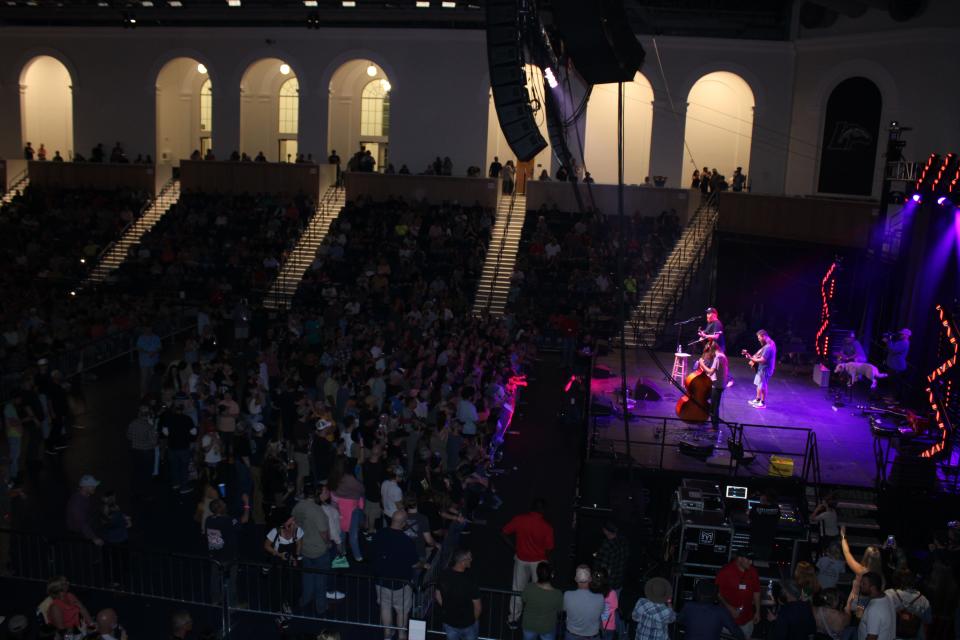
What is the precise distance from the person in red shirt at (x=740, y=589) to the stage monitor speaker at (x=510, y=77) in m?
4.17

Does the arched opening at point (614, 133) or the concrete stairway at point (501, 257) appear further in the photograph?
the arched opening at point (614, 133)

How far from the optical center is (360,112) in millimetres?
36969

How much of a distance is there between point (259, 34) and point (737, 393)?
2357 cm

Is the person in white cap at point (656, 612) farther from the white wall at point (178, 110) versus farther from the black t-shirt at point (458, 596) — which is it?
the white wall at point (178, 110)

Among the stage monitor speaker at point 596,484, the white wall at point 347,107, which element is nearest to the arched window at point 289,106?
the white wall at point 347,107

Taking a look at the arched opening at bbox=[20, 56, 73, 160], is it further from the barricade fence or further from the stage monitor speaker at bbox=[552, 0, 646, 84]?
the stage monitor speaker at bbox=[552, 0, 646, 84]

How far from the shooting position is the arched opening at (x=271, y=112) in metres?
36.2

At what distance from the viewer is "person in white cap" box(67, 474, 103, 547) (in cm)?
942

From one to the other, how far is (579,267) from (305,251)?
8628 mm

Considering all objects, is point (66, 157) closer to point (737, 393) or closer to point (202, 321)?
point (202, 321)

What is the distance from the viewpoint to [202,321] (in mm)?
19969

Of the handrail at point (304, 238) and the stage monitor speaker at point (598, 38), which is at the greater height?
the stage monitor speaker at point (598, 38)

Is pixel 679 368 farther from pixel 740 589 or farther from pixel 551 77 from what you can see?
pixel 551 77

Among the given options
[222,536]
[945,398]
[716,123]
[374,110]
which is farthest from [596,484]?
[374,110]
